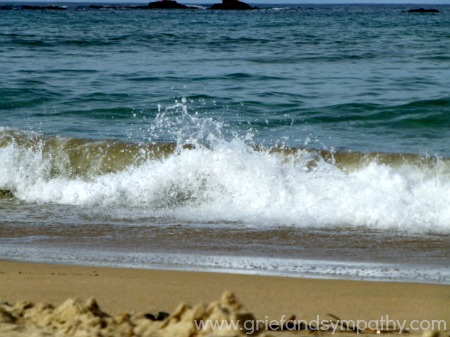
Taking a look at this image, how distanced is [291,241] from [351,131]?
506 centimetres

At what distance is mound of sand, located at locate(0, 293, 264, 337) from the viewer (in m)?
2.93

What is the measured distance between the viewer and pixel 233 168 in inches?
303

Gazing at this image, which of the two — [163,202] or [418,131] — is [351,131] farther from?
[163,202]

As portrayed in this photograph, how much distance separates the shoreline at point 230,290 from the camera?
376cm

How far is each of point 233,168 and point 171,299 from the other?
3844 mm

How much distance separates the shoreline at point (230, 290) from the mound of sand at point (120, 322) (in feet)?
1.59

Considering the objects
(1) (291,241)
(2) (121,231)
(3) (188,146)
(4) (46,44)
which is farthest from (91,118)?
(4) (46,44)

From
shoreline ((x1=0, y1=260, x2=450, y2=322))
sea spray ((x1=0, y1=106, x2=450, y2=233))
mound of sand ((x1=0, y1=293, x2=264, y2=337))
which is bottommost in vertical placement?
sea spray ((x1=0, y1=106, x2=450, y2=233))

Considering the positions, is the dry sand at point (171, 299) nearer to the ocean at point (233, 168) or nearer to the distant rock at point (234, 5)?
the ocean at point (233, 168)

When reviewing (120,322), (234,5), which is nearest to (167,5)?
(234,5)

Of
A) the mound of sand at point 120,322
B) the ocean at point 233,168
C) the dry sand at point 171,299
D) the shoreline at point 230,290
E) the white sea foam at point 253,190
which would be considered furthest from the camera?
the white sea foam at point 253,190

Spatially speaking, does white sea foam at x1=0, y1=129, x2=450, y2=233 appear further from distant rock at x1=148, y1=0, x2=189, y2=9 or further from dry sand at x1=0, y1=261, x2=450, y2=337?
distant rock at x1=148, y1=0, x2=189, y2=9

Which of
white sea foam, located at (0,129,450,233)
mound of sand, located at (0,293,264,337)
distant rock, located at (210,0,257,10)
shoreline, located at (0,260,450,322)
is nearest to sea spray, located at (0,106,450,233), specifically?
white sea foam, located at (0,129,450,233)

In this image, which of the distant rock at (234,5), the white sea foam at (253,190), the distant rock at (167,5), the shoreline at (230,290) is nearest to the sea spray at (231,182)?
the white sea foam at (253,190)
